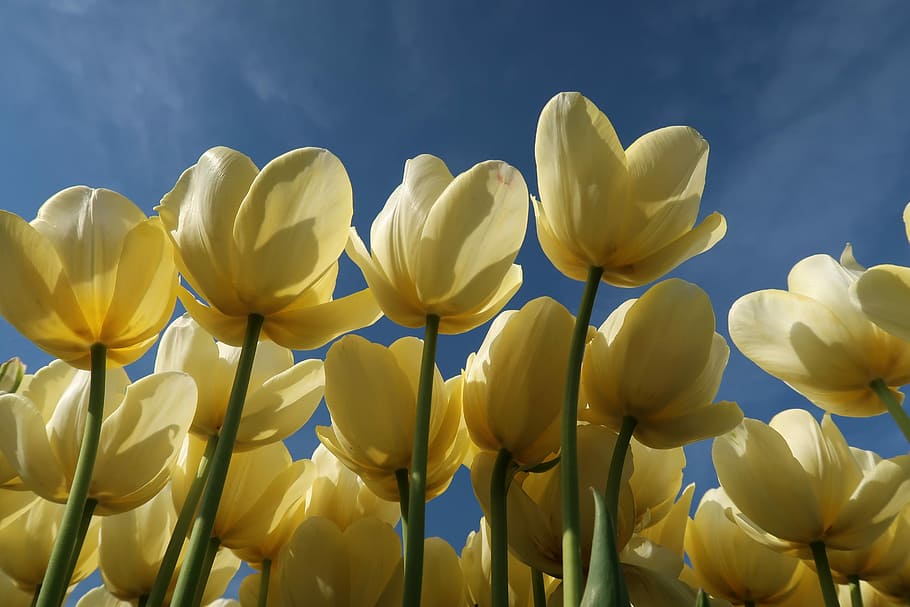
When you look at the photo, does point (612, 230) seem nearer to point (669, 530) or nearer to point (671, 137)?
point (671, 137)

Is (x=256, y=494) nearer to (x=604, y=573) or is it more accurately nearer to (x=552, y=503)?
(x=552, y=503)

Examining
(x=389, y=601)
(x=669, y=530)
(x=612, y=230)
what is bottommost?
(x=389, y=601)

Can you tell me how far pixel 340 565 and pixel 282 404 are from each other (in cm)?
14

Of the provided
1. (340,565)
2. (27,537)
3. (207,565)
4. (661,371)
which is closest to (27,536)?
(27,537)

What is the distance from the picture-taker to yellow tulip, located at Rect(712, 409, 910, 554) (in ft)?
2.25

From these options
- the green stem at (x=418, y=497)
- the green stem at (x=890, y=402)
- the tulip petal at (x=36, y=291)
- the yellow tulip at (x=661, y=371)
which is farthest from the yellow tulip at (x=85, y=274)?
the green stem at (x=890, y=402)

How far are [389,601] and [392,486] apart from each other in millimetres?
90

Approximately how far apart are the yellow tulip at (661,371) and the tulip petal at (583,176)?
0.06 metres

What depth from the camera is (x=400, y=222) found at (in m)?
0.60

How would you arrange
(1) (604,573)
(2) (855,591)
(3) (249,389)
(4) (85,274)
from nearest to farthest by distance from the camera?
1. (1) (604,573)
2. (4) (85,274)
3. (3) (249,389)
4. (2) (855,591)

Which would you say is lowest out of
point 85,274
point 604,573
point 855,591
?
point 604,573

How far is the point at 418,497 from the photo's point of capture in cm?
47

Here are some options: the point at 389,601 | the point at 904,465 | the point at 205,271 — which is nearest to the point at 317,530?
the point at 389,601

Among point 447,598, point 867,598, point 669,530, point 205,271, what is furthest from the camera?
point 867,598
